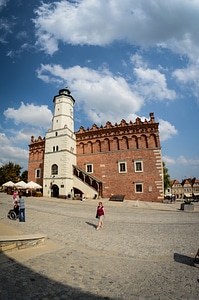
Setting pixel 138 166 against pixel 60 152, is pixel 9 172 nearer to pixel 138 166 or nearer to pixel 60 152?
pixel 60 152

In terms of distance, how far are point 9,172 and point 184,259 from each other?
48228 mm

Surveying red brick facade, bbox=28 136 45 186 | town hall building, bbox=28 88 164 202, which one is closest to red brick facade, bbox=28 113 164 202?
town hall building, bbox=28 88 164 202

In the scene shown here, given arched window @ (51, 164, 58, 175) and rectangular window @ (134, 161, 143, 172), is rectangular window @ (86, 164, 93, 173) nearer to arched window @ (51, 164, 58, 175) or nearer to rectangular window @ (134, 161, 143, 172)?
arched window @ (51, 164, 58, 175)

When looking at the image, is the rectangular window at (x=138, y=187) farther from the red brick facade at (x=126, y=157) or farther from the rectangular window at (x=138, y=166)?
the rectangular window at (x=138, y=166)

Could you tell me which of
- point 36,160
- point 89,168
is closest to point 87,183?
point 89,168

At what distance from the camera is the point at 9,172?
45.7m

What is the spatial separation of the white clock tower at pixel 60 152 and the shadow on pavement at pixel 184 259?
24.3 m

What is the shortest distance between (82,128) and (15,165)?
1022 inches

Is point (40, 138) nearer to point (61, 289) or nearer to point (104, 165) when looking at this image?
point (104, 165)

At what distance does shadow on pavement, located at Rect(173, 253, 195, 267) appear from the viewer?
531 centimetres

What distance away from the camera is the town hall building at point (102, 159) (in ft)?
90.7

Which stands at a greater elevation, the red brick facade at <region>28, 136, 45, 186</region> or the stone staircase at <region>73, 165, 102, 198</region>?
the red brick facade at <region>28, 136, 45, 186</region>

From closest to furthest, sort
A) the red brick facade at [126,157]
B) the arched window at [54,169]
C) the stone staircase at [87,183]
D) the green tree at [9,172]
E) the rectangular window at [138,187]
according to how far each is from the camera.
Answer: the red brick facade at [126,157], the rectangular window at [138,187], the stone staircase at [87,183], the arched window at [54,169], the green tree at [9,172]

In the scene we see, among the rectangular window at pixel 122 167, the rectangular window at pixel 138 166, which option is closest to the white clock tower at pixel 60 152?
the rectangular window at pixel 122 167
